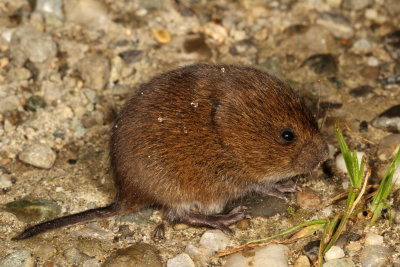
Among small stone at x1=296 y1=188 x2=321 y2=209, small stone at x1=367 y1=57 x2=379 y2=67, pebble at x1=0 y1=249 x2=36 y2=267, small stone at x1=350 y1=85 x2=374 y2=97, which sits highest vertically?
small stone at x1=367 y1=57 x2=379 y2=67

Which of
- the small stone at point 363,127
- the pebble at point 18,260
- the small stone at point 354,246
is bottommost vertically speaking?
the pebble at point 18,260

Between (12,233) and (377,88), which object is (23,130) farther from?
(377,88)

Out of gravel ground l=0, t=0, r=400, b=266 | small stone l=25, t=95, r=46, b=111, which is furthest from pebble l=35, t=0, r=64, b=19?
small stone l=25, t=95, r=46, b=111

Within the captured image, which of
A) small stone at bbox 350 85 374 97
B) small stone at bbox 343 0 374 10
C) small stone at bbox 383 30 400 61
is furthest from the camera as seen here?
small stone at bbox 343 0 374 10

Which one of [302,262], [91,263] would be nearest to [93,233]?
[91,263]

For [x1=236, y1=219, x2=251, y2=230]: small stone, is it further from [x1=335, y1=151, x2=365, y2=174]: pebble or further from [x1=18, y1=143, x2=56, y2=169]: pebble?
[x1=18, y1=143, x2=56, y2=169]: pebble

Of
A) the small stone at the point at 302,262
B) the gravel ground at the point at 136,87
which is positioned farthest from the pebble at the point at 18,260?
the small stone at the point at 302,262

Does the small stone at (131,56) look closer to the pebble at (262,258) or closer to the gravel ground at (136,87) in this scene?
the gravel ground at (136,87)
